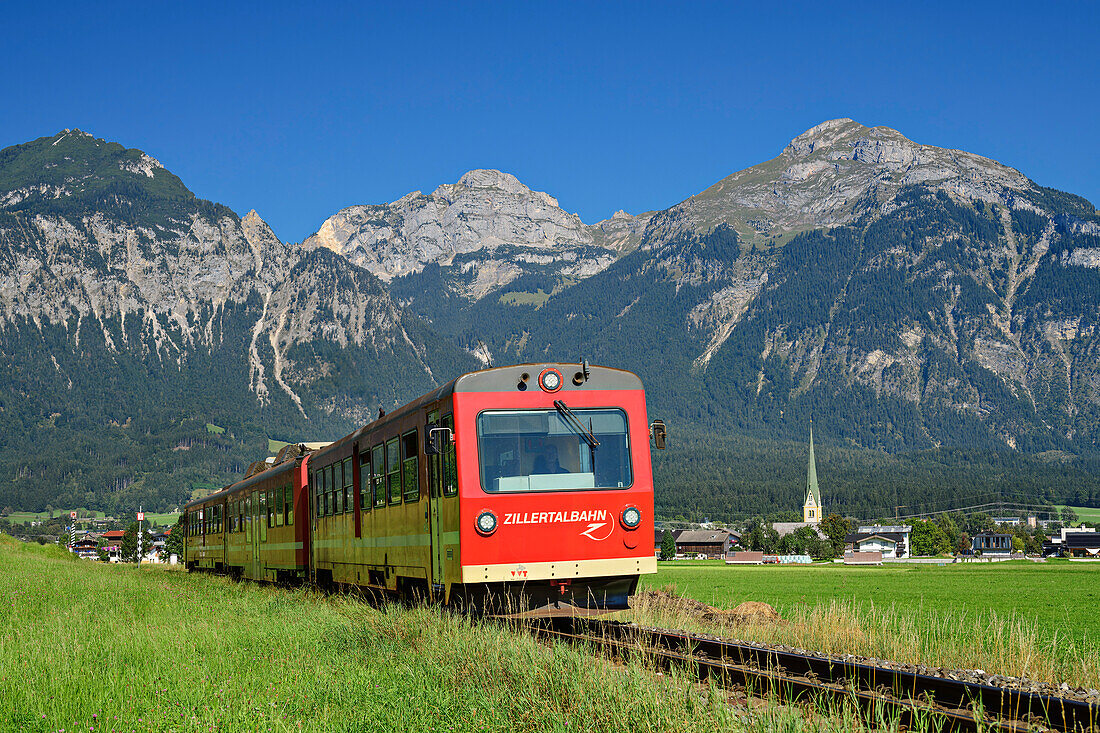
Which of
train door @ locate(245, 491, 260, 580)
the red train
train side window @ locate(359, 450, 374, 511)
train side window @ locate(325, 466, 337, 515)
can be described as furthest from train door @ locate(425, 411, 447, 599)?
train door @ locate(245, 491, 260, 580)

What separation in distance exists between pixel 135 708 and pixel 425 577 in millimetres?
7809

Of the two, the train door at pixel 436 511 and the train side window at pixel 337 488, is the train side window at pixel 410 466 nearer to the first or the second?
the train door at pixel 436 511

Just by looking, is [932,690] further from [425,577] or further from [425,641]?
[425,577]

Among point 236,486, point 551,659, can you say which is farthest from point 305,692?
point 236,486

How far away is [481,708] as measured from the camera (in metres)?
9.38

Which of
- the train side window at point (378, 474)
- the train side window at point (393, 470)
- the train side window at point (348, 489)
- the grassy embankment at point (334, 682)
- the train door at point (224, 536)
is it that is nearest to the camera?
the grassy embankment at point (334, 682)

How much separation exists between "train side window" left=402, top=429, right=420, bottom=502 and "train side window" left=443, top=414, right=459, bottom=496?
150cm

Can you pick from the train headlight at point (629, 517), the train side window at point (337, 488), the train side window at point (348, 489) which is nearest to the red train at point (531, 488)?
the train headlight at point (629, 517)

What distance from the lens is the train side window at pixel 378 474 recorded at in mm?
20391

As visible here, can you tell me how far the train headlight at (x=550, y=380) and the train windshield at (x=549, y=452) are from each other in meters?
0.40

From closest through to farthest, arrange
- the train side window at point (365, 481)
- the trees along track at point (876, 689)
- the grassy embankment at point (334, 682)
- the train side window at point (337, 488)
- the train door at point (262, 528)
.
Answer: the trees along track at point (876, 689) < the grassy embankment at point (334, 682) < the train side window at point (365, 481) < the train side window at point (337, 488) < the train door at point (262, 528)

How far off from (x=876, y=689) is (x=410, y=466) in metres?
10.3

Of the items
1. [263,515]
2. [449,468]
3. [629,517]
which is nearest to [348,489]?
[449,468]

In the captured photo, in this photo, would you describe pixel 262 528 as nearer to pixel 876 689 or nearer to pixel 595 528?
pixel 595 528
